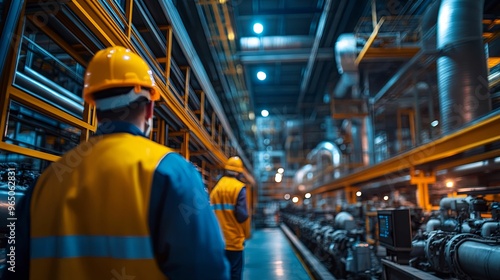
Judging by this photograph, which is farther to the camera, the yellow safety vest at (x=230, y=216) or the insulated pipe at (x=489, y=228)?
the yellow safety vest at (x=230, y=216)

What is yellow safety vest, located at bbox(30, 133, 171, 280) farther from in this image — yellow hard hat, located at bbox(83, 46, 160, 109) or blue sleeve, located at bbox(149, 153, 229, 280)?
yellow hard hat, located at bbox(83, 46, 160, 109)

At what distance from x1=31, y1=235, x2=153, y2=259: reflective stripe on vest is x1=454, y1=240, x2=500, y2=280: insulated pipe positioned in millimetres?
2810

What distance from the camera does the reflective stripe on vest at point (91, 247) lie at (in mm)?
1021

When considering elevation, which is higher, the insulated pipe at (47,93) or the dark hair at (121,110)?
the insulated pipe at (47,93)

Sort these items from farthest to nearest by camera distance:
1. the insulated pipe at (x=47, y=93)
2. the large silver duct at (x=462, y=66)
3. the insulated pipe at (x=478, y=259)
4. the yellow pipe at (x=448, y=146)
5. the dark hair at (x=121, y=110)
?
the large silver duct at (x=462, y=66)
the yellow pipe at (x=448, y=146)
the insulated pipe at (x=47, y=93)
the insulated pipe at (x=478, y=259)
the dark hair at (x=121, y=110)

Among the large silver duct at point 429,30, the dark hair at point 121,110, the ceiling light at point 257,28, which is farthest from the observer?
the ceiling light at point 257,28

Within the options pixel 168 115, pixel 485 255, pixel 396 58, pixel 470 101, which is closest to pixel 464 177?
pixel 470 101

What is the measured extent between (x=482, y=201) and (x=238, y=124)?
10196mm

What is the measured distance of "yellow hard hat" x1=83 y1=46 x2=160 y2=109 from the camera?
1259 mm

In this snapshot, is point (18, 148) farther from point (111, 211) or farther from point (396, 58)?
point (396, 58)

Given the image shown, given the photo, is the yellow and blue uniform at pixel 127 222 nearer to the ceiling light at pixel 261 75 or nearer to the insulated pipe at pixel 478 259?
the insulated pipe at pixel 478 259

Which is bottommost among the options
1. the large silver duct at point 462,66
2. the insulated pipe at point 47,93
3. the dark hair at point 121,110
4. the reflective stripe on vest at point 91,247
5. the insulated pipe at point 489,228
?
the insulated pipe at point 489,228

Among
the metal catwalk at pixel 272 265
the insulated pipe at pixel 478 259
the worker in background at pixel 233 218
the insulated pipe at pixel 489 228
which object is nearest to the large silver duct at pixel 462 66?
the insulated pipe at pixel 489 228

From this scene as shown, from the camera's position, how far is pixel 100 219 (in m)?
1.05
